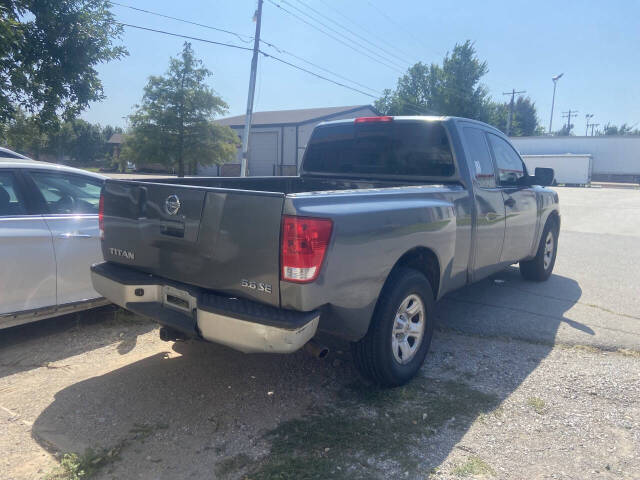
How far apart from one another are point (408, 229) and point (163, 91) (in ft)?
75.6

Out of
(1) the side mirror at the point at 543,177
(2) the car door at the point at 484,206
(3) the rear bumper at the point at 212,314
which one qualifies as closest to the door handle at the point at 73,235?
(3) the rear bumper at the point at 212,314

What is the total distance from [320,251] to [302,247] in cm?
11

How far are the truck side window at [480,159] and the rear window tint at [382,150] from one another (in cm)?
33

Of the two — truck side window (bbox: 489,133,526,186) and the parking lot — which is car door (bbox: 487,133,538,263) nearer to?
truck side window (bbox: 489,133,526,186)

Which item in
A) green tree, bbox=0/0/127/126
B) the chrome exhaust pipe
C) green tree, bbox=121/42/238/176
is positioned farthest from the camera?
green tree, bbox=121/42/238/176

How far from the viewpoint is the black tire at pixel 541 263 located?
21.5ft

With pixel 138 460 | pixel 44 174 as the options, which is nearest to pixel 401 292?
pixel 138 460

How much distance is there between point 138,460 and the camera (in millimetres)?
2752

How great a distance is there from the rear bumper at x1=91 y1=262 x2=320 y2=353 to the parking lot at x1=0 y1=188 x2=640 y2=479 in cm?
63

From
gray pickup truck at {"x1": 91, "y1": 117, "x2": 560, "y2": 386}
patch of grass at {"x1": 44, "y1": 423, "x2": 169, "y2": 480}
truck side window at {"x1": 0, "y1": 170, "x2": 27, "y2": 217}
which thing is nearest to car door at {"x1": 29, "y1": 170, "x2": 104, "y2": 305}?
truck side window at {"x1": 0, "y1": 170, "x2": 27, "y2": 217}

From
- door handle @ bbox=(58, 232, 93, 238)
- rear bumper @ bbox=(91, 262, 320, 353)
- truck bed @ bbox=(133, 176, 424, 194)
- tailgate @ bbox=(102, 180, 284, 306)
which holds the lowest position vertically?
rear bumper @ bbox=(91, 262, 320, 353)

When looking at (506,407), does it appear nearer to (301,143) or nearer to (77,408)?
(77,408)

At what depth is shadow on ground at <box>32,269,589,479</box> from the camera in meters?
2.74

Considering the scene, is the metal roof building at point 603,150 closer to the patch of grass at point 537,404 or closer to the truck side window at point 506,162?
the truck side window at point 506,162
